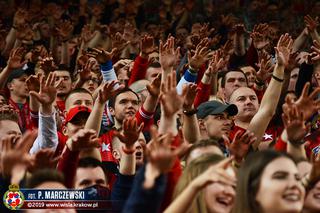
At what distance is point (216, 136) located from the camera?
4391mm

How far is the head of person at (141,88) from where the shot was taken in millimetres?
5559

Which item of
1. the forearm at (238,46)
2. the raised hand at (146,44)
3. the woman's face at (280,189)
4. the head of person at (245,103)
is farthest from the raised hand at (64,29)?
the woman's face at (280,189)

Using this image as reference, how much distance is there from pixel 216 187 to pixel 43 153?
813mm

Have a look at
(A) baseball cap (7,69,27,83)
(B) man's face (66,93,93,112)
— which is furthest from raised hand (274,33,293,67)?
(A) baseball cap (7,69,27,83)

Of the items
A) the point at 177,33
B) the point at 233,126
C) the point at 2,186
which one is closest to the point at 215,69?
the point at 233,126

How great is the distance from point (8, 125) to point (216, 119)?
4.57 feet

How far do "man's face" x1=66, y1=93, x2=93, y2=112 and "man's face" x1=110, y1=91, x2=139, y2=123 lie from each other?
218mm

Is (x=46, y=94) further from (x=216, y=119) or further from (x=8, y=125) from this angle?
(x=216, y=119)

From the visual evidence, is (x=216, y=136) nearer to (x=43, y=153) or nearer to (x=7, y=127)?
(x=7, y=127)

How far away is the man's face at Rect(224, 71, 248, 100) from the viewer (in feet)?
19.4

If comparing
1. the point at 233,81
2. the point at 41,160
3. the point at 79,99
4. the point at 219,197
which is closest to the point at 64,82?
the point at 79,99

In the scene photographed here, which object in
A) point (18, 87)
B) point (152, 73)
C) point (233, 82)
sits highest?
point (152, 73)

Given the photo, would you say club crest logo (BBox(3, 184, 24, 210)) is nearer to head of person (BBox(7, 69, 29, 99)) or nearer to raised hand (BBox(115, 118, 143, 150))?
raised hand (BBox(115, 118, 143, 150))

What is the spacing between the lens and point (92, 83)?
6.07 m
